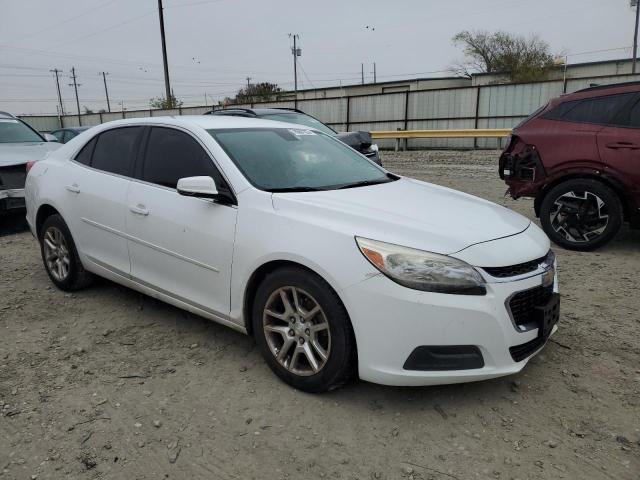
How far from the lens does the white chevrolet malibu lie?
2518 mm

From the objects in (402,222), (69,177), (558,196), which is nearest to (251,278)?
(402,222)

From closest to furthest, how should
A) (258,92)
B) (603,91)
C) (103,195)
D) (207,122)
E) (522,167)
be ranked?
(207,122) → (103,195) → (603,91) → (522,167) → (258,92)

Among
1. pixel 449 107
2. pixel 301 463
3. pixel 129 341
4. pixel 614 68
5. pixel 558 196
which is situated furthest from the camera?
pixel 614 68

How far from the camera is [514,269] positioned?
267 cm

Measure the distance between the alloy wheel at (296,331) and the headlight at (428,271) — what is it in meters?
0.44

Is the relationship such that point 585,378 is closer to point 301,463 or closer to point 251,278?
point 301,463

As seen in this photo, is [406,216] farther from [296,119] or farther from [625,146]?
[296,119]

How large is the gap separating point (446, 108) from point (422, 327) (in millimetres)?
20920

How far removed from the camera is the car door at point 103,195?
151 inches

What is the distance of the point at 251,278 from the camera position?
9.72 feet

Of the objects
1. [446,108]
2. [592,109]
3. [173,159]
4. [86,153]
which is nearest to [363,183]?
[173,159]

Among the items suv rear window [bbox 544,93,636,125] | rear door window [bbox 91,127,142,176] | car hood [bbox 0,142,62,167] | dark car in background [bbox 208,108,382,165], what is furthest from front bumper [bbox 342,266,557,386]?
car hood [bbox 0,142,62,167]

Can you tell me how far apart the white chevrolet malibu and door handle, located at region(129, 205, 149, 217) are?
3cm

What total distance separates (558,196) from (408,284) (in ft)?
12.8
